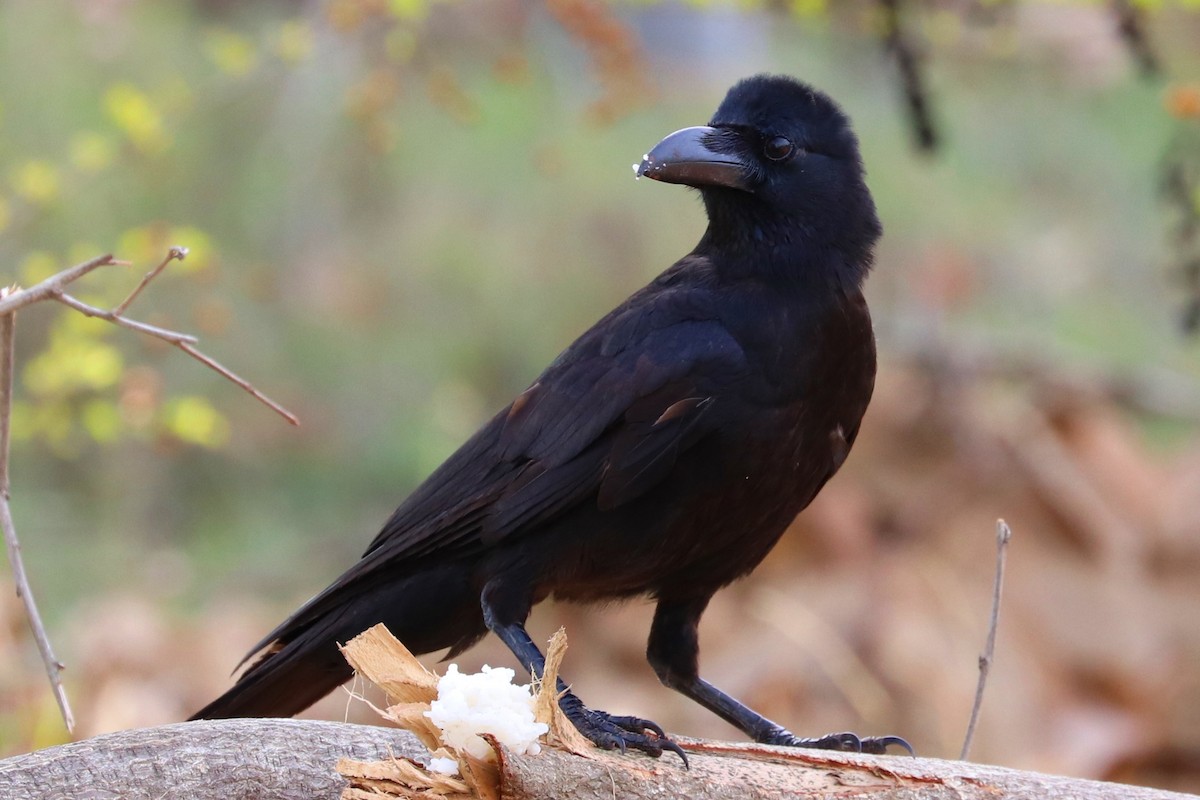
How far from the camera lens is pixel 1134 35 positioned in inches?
159

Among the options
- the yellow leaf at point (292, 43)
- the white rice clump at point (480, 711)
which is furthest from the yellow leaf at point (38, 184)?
the white rice clump at point (480, 711)

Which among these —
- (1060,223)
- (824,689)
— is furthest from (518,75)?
(1060,223)

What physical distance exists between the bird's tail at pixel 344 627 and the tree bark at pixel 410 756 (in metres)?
0.49

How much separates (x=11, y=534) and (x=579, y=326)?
7.06m

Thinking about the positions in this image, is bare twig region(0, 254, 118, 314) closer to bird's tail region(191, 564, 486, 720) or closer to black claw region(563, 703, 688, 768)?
bird's tail region(191, 564, 486, 720)

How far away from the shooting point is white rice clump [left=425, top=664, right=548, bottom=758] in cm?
211

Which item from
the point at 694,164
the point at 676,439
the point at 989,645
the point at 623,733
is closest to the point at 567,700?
the point at 623,733

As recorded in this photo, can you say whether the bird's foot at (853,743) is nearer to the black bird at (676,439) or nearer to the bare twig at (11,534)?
the black bird at (676,439)

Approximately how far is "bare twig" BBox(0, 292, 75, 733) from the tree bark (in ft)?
0.36

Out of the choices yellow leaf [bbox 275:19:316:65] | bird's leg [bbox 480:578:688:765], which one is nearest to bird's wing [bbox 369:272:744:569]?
bird's leg [bbox 480:578:688:765]

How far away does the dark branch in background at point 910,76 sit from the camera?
4117 millimetres

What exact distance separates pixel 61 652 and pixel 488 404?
346 centimetres

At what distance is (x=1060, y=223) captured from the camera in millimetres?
11766

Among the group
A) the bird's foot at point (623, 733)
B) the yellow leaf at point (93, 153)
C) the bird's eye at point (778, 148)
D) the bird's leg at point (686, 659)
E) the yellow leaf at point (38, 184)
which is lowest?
the bird's foot at point (623, 733)
